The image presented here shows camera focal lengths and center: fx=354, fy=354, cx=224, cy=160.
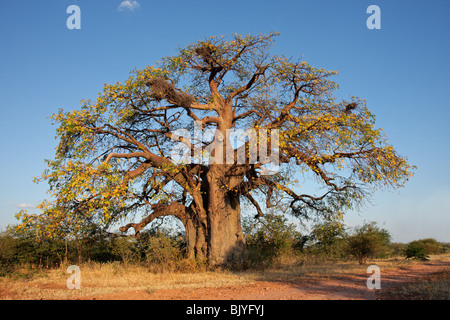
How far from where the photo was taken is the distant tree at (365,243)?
46.5 feet

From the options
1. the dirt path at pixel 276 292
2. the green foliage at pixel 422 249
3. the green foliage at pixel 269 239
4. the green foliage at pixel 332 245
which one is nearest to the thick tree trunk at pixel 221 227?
the green foliage at pixel 269 239

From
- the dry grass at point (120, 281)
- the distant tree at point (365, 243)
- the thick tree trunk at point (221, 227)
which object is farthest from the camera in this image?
the distant tree at point (365, 243)

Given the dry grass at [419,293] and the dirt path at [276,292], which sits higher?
the dry grass at [419,293]

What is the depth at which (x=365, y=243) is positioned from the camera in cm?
1430

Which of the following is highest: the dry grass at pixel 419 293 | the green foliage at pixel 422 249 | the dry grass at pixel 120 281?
the dry grass at pixel 419 293

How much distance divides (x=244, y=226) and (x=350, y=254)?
186 inches

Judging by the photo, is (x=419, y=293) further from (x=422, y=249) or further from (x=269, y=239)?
(x=422, y=249)

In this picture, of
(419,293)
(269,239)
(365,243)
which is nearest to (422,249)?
(365,243)

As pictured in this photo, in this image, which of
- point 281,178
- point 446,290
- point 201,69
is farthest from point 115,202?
point 446,290

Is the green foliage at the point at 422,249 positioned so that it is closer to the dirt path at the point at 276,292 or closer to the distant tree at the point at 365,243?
the distant tree at the point at 365,243

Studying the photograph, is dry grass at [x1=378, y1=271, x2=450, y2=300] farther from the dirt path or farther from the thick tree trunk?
the thick tree trunk

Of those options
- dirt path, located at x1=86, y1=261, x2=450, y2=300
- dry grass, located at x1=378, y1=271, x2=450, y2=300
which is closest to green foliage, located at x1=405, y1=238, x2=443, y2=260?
dirt path, located at x1=86, y1=261, x2=450, y2=300

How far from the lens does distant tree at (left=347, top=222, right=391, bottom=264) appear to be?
46.5 ft
